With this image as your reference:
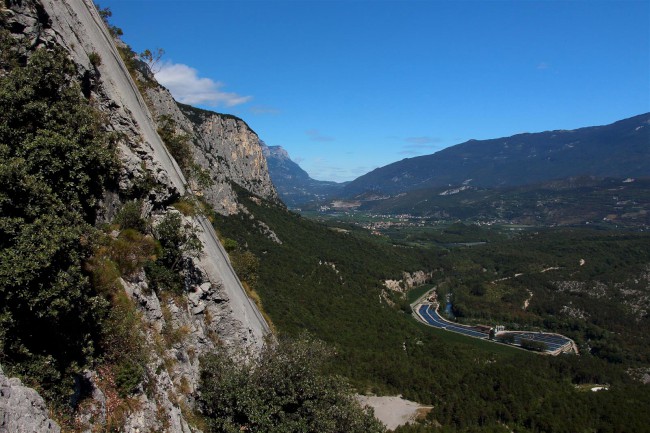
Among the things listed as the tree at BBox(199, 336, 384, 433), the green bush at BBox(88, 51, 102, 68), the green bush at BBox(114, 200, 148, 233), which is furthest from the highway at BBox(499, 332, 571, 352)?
the green bush at BBox(88, 51, 102, 68)

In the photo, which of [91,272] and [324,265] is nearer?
[91,272]

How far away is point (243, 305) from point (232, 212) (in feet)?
341

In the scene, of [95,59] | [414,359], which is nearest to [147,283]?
[95,59]

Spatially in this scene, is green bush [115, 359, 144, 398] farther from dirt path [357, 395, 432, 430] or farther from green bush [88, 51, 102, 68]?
dirt path [357, 395, 432, 430]

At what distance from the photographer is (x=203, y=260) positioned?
22.1 metres

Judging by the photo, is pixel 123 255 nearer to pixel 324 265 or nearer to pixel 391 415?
pixel 391 415

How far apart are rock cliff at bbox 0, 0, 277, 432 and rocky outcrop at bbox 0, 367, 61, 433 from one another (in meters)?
2.22

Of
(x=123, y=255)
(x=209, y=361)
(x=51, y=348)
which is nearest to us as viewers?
(x=51, y=348)

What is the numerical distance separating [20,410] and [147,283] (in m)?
9.07

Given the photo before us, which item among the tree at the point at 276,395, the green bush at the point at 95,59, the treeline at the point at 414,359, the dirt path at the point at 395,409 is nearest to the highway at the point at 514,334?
the treeline at the point at 414,359

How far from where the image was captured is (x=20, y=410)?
839cm

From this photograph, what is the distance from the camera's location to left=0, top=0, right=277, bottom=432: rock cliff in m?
13.1

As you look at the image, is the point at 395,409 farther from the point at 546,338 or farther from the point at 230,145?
the point at 230,145

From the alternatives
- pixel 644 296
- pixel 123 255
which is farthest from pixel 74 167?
pixel 644 296
